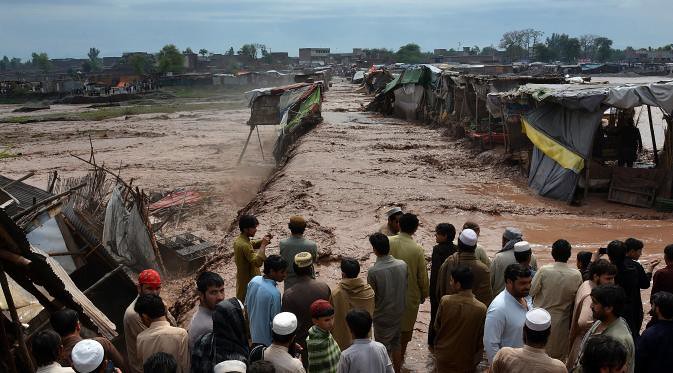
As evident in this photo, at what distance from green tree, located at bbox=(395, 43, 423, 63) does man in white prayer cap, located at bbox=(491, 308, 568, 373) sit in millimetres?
112645

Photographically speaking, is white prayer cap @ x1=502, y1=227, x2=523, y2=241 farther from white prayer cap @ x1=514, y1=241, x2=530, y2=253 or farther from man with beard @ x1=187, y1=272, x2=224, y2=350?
man with beard @ x1=187, y1=272, x2=224, y2=350

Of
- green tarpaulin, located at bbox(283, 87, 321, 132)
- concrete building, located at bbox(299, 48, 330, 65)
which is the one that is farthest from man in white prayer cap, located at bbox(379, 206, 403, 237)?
concrete building, located at bbox(299, 48, 330, 65)

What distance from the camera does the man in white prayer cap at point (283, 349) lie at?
3490 mm

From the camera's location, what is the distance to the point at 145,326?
4.27 meters

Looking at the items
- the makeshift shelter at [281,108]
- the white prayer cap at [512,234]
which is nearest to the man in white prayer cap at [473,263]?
the white prayer cap at [512,234]

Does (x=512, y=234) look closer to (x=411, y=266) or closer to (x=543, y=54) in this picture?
(x=411, y=266)

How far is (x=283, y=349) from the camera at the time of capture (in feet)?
11.7

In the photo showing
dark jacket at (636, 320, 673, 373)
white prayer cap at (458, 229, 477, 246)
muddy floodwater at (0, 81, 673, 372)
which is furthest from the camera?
muddy floodwater at (0, 81, 673, 372)

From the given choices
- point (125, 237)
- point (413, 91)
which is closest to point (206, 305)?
point (125, 237)

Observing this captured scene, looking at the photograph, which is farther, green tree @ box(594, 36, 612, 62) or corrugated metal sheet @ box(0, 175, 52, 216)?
green tree @ box(594, 36, 612, 62)

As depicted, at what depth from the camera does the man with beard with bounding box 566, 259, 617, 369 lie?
4176 mm

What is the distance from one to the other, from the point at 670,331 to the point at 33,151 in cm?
2718

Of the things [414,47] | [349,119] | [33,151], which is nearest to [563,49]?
[414,47]

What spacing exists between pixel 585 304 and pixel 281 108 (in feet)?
51.8
